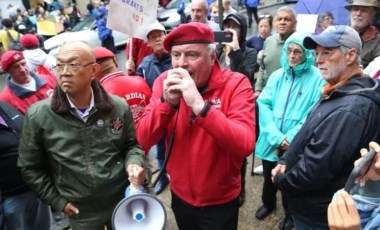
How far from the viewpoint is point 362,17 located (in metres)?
4.01

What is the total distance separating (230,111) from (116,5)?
211 centimetres

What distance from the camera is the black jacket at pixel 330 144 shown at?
80.4 inches

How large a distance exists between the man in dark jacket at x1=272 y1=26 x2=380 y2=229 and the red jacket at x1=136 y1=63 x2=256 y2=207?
1.37ft

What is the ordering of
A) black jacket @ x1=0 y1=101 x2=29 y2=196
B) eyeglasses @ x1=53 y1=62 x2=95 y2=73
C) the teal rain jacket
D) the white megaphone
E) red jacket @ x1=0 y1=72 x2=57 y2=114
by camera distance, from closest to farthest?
the white megaphone < eyeglasses @ x1=53 y1=62 x2=95 y2=73 < black jacket @ x1=0 y1=101 x2=29 y2=196 < the teal rain jacket < red jacket @ x1=0 y1=72 x2=57 y2=114

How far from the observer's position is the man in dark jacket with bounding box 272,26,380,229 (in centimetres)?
205

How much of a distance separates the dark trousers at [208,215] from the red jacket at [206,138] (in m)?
0.05

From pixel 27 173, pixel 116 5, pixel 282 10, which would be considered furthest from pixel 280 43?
pixel 27 173

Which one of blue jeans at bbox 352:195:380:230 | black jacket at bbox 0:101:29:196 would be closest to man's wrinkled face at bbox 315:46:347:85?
blue jeans at bbox 352:195:380:230

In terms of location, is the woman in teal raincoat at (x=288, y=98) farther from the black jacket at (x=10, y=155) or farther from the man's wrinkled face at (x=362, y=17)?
the black jacket at (x=10, y=155)

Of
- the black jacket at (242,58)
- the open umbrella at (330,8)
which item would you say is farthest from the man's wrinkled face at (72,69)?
the open umbrella at (330,8)

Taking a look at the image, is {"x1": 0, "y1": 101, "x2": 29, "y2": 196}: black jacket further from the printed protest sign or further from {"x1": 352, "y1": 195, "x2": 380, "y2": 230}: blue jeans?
{"x1": 352, "y1": 195, "x2": 380, "y2": 230}: blue jeans

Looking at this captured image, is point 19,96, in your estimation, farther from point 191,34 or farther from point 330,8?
point 330,8

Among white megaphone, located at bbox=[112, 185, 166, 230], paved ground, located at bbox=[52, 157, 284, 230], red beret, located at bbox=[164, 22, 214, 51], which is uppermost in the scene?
red beret, located at bbox=[164, 22, 214, 51]

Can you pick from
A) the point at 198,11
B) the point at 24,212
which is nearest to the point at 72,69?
the point at 24,212
